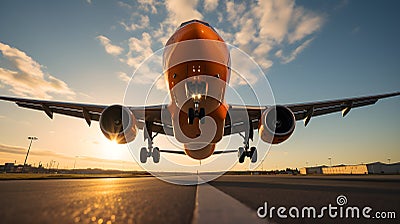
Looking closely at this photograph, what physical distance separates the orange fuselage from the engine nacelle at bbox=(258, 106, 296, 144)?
184 cm

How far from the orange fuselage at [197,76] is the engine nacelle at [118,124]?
1.95 metres

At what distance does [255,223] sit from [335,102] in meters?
12.6

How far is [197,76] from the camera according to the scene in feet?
27.3

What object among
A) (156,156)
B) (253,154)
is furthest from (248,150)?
(156,156)

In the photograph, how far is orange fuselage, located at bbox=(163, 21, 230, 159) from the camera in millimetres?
8320

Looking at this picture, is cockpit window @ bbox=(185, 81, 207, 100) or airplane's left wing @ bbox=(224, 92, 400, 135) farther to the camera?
airplane's left wing @ bbox=(224, 92, 400, 135)

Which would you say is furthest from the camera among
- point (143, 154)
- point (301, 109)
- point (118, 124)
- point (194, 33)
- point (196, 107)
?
point (143, 154)

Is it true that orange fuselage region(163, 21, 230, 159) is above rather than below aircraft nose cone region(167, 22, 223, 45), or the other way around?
below

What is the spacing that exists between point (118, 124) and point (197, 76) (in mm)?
4366

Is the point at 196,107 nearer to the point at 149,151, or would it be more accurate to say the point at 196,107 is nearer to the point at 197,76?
the point at 197,76

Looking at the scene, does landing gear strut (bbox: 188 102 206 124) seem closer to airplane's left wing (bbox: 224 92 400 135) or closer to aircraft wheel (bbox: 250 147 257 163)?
airplane's left wing (bbox: 224 92 400 135)

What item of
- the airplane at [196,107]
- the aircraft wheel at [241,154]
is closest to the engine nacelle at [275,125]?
the airplane at [196,107]

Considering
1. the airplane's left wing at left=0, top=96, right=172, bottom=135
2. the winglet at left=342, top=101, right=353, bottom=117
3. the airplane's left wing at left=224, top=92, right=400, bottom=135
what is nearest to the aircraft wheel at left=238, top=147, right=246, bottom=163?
the airplane's left wing at left=224, top=92, right=400, bottom=135

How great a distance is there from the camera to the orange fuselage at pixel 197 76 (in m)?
8.32
